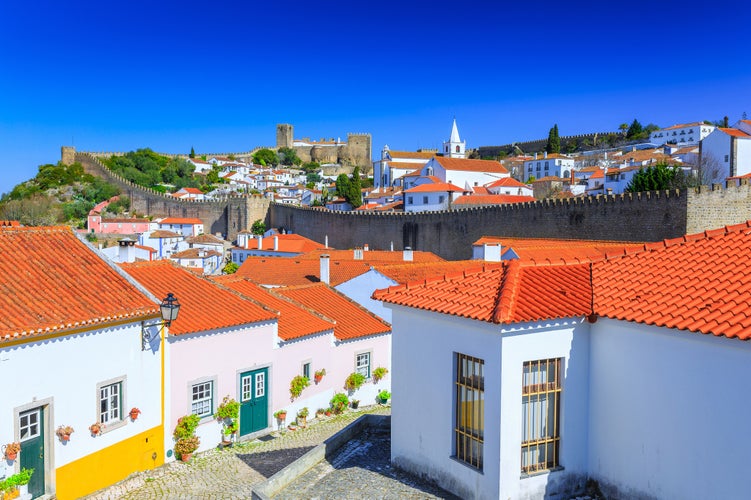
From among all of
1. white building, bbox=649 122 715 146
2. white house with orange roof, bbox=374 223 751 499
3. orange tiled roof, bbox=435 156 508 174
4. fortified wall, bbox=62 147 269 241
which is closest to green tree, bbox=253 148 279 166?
fortified wall, bbox=62 147 269 241

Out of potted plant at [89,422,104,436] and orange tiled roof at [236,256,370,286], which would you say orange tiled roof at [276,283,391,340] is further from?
potted plant at [89,422,104,436]

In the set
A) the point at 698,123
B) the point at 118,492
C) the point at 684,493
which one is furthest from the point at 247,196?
the point at 684,493

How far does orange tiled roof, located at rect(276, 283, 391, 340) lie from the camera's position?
14.8m

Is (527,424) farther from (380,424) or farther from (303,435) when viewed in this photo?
(303,435)

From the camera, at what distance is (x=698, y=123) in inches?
2638

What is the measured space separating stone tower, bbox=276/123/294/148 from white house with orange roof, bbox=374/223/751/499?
353 ft

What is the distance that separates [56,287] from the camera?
8852 millimetres

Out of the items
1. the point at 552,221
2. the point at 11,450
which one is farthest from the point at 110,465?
the point at 552,221

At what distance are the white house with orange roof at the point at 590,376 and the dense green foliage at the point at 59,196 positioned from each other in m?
57.3

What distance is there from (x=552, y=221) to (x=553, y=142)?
158 feet

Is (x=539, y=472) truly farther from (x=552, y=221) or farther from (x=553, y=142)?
(x=553, y=142)

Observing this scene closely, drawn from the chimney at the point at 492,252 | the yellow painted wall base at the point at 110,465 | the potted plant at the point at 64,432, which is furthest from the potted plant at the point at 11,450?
the chimney at the point at 492,252

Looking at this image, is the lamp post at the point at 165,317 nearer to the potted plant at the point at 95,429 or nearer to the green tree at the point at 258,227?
the potted plant at the point at 95,429

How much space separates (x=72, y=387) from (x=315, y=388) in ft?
19.3
